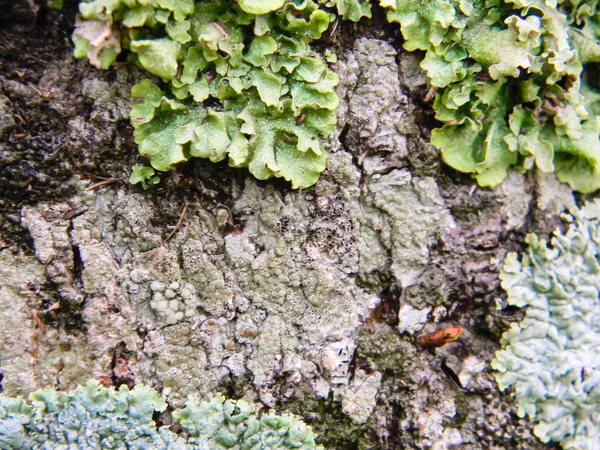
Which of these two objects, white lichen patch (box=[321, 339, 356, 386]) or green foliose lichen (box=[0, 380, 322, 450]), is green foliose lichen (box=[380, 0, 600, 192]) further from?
green foliose lichen (box=[0, 380, 322, 450])

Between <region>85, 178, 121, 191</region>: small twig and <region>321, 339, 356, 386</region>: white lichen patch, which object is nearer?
<region>85, 178, 121, 191</region>: small twig

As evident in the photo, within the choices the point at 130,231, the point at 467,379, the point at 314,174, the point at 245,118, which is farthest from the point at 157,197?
the point at 467,379

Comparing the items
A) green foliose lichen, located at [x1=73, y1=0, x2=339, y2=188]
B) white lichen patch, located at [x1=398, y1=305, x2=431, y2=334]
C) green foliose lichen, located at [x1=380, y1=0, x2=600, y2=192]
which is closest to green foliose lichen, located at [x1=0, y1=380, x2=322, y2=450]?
white lichen patch, located at [x1=398, y1=305, x2=431, y2=334]

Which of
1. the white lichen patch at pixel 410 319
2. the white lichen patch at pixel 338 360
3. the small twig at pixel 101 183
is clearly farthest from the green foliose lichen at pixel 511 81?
the small twig at pixel 101 183

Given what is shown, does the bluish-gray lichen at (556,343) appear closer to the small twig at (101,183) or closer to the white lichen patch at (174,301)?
the white lichen patch at (174,301)

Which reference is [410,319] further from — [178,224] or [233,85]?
[233,85]

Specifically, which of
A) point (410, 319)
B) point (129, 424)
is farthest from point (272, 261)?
point (129, 424)

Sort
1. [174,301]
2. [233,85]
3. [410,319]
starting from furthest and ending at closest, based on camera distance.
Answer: [410,319] → [174,301] → [233,85]
